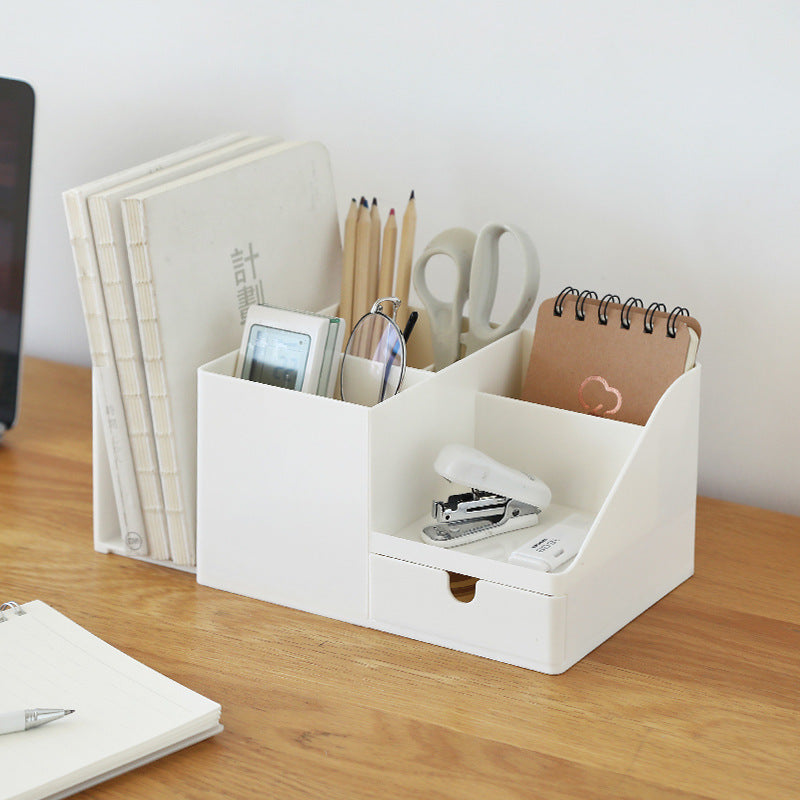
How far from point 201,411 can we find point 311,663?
0.19 meters

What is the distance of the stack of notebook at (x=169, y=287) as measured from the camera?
2.73ft

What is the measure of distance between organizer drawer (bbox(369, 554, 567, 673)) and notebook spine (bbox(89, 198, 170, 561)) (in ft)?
0.62

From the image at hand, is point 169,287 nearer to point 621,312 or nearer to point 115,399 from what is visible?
point 115,399

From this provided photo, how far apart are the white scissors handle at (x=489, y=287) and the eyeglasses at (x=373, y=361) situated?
8 centimetres

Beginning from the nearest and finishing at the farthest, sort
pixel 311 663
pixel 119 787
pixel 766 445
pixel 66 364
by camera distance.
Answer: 1. pixel 119 787
2. pixel 311 663
3. pixel 766 445
4. pixel 66 364

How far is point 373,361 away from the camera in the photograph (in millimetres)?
856

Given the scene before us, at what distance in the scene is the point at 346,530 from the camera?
2.66ft

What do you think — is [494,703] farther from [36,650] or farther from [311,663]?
[36,650]

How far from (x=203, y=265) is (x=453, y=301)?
20 centimetres

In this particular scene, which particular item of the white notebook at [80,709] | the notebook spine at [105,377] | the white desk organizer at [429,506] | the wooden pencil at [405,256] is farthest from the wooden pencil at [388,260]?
the white notebook at [80,709]

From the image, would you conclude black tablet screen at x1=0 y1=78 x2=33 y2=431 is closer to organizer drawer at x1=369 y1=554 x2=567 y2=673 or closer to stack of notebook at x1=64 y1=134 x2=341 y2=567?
stack of notebook at x1=64 y1=134 x2=341 y2=567

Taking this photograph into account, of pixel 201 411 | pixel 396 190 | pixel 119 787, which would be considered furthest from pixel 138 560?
pixel 396 190

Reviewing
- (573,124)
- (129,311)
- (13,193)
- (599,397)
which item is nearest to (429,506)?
(599,397)

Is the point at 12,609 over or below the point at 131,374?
below
